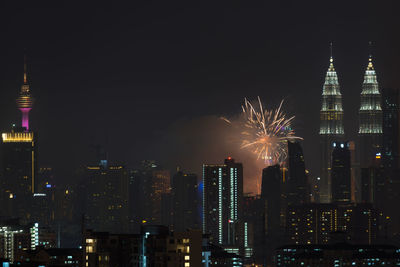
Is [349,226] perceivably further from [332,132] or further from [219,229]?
[332,132]

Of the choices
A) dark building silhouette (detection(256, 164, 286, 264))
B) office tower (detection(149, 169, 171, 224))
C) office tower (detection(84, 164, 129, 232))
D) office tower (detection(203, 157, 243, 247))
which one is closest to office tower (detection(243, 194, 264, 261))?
dark building silhouette (detection(256, 164, 286, 264))

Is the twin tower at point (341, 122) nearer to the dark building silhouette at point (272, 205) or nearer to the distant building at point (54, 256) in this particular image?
the dark building silhouette at point (272, 205)

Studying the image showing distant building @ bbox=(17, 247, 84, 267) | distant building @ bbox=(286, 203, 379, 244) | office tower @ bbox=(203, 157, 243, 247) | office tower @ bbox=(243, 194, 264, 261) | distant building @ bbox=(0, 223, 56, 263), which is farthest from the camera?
office tower @ bbox=(203, 157, 243, 247)

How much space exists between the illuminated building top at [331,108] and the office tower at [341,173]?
1.67m

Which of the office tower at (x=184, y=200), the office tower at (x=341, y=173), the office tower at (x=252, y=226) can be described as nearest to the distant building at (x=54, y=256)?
the office tower at (x=252, y=226)

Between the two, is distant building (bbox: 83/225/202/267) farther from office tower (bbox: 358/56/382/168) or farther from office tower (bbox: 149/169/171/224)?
office tower (bbox: 358/56/382/168)

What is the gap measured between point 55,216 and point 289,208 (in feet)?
25.1

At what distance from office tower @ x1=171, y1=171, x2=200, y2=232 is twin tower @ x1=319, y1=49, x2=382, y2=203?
5.16 metres

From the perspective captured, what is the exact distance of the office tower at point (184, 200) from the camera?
4762 centimetres

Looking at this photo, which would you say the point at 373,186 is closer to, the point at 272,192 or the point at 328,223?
the point at 272,192

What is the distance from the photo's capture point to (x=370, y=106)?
56.2 metres

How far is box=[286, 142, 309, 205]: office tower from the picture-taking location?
50812 mm

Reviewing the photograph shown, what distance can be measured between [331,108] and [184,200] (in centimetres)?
1084

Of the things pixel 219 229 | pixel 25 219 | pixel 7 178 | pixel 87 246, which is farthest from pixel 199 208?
pixel 87 246
